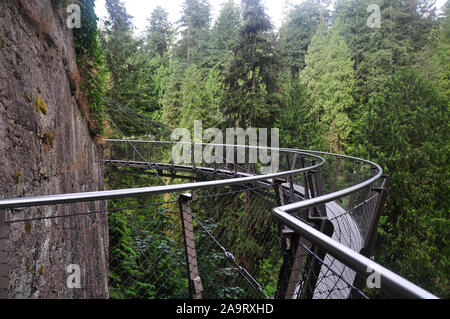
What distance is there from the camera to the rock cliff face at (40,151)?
7.68 feet

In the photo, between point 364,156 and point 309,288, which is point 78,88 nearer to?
point 309,288

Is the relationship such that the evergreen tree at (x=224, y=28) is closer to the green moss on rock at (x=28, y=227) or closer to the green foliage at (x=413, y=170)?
the green foliage at (x=413, y=170)

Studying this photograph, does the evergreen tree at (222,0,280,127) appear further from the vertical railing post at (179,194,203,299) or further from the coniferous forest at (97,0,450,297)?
the vertical railing post at (179,194,203,299)

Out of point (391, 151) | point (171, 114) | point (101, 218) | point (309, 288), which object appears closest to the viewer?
point (309, 288)

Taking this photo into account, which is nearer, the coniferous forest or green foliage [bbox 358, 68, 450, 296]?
green foliage [bbox 358, 68, 450, 296]

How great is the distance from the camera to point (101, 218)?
19.1ft

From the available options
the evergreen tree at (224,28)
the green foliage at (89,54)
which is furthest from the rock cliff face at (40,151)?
the evergreen tree at (224,28)

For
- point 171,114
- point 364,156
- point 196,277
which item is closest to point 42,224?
point 196,277

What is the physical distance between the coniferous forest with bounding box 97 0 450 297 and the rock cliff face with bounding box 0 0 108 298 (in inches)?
72.4

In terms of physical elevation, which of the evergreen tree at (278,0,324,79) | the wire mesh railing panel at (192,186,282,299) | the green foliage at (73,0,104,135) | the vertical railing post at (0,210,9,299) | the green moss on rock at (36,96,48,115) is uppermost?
the evergreen tree at (278,0,324,79)

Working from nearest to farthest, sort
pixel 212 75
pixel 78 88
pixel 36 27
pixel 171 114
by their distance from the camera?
1. pixel 36 27
2. pixel 78 88
3. pixel 171 114
4. pixel 212 75

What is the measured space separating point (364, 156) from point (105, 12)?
1824 cm

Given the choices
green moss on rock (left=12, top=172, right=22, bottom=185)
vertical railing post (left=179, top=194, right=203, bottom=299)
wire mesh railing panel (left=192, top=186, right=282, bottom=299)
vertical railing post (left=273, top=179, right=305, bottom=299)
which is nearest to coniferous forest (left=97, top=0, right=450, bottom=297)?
wire mesh railing panel (left=192, top=186, right=282, bottom=299)

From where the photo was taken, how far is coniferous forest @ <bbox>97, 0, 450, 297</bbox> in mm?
13930
